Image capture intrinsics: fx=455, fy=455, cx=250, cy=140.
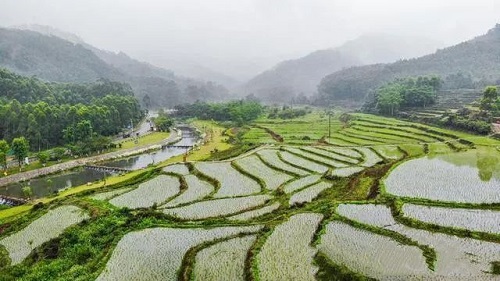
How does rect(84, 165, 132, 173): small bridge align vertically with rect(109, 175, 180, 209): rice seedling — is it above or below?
→ below

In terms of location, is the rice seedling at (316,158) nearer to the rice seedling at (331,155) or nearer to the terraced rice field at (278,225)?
the terraced rice field at (278,225)

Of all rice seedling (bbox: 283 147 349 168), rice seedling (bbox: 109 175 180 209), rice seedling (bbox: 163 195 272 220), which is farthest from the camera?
rice seedling (bbox: 283 147 349 168)

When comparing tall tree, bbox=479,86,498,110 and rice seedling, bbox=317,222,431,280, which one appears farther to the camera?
tall tree, bbox=479,86,498,110

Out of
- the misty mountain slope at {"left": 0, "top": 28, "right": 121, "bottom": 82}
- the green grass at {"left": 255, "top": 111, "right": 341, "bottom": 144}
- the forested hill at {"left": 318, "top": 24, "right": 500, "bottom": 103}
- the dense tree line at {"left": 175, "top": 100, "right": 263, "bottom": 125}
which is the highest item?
the misty mountain slope at {"left": 0, "top": 28, "right": 121, "bottom": 82}

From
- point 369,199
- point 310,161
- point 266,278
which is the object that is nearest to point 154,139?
point 310,161

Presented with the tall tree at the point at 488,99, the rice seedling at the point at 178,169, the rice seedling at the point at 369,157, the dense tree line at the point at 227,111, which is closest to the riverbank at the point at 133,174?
the rice seedling at the point at 178,169

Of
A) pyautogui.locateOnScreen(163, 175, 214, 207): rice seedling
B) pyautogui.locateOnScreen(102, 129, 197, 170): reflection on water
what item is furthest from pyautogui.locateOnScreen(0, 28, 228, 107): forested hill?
pyautogui.locateOnScreen(163, 175, 214, 207): rice seedling

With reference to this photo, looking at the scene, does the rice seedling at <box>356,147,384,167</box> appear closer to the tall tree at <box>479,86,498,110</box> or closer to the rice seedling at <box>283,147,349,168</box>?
the rice seedling at <box>283,147,349,168</box>
